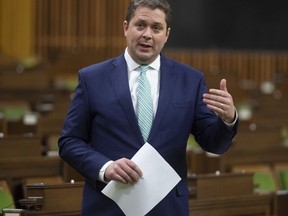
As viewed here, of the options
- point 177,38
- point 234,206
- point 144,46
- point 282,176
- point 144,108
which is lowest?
point 282,176

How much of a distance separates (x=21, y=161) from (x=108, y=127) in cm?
220

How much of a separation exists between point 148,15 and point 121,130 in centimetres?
41

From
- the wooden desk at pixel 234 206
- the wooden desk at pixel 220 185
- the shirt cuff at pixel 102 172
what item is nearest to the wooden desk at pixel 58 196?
the wooden desk at pixel 234 206

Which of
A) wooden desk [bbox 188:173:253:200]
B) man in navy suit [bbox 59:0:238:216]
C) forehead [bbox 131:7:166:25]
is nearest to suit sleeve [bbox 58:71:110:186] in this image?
man in navy suit [bbox 59:0:238:216]

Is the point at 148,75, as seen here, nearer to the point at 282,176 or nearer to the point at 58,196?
the point at 58,196

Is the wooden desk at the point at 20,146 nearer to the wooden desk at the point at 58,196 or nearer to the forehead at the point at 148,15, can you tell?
the wooden desk at the point at 58,196

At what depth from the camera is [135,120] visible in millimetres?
2836

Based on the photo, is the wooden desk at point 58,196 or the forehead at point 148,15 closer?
the forehead at point 148,15

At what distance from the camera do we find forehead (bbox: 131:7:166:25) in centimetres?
282

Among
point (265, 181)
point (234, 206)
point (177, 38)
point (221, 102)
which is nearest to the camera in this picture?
point (221, 102)

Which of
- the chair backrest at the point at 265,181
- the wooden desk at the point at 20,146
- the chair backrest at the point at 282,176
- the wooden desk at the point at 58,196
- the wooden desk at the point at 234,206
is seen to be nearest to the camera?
the wooden desk at the point at 58,196

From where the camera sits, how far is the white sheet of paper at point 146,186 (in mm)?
2758

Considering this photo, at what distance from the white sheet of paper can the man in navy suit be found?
6 centimetres

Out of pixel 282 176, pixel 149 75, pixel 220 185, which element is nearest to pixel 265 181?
pixel 282 176
